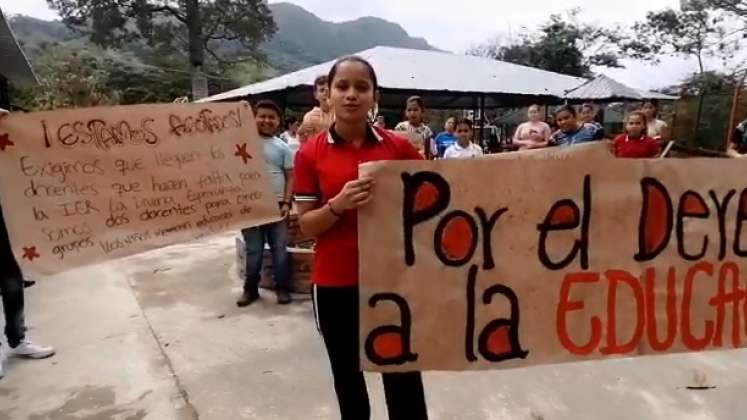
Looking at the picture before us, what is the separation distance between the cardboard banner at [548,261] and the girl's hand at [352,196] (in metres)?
0.04

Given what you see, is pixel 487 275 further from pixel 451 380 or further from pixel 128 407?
pixel 128 407

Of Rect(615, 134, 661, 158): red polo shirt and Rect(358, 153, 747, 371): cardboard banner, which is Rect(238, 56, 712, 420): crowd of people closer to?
Rect(358, 153, 747, 371): cardboard banner

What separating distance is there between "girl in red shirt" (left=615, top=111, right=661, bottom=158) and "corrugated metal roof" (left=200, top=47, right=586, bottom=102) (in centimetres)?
406

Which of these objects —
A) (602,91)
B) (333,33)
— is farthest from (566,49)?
(333,33)

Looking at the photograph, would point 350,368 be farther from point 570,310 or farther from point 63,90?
point 63,90

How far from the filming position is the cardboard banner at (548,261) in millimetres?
1704

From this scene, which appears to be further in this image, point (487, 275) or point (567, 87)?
point (567, 87)

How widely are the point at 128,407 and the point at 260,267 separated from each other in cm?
174

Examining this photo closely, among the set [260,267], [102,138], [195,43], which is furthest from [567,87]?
[195,43]

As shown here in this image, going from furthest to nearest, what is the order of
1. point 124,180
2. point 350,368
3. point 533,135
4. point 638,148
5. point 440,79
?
point 440,79 < point 533,135 < point 638,148 < point 124,180 < point 350,368

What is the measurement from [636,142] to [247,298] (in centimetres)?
326

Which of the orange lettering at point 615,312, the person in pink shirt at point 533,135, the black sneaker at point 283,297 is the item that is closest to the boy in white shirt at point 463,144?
the person in pink shirt at point 533,135

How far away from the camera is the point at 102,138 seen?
249 cm

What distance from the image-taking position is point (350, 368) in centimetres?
179
